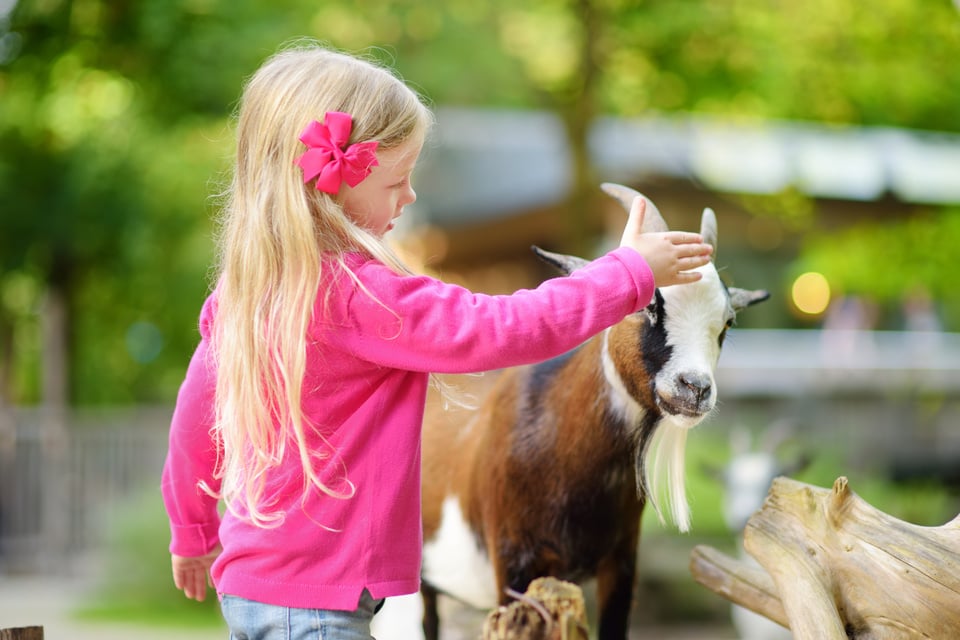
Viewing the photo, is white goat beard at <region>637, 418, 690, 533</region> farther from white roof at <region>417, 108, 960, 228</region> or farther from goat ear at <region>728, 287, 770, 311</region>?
white roof at <region>417, 108, 960, 228</region>

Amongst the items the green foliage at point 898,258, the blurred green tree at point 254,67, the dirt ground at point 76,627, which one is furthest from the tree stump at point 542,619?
the green foliage at point 898,258

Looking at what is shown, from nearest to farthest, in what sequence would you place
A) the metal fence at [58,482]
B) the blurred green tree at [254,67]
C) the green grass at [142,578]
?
the blurred green tree at [254,67] → the green grass at [142,578] → the metal fence at [58,482]

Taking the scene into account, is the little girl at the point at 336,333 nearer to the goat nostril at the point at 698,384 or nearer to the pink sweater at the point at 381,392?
the pink sweater at the point at 381,392

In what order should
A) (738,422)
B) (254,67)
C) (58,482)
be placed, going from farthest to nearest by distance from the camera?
1. (738,422)
2. (58,482)
3. (254,67)

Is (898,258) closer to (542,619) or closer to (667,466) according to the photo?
(667,466)

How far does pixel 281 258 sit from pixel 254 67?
6492mm

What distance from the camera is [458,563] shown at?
3.13 m

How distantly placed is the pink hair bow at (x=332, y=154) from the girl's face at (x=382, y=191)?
62mm

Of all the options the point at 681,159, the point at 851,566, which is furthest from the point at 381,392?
the point at 681,159

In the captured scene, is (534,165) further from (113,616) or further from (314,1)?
(113,616)

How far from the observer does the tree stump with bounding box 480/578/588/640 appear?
234cm

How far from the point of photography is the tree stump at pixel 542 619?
2.34 m

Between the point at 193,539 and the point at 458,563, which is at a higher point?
the point at 193,539

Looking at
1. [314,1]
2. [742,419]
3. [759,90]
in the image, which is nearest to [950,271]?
[759,90]
